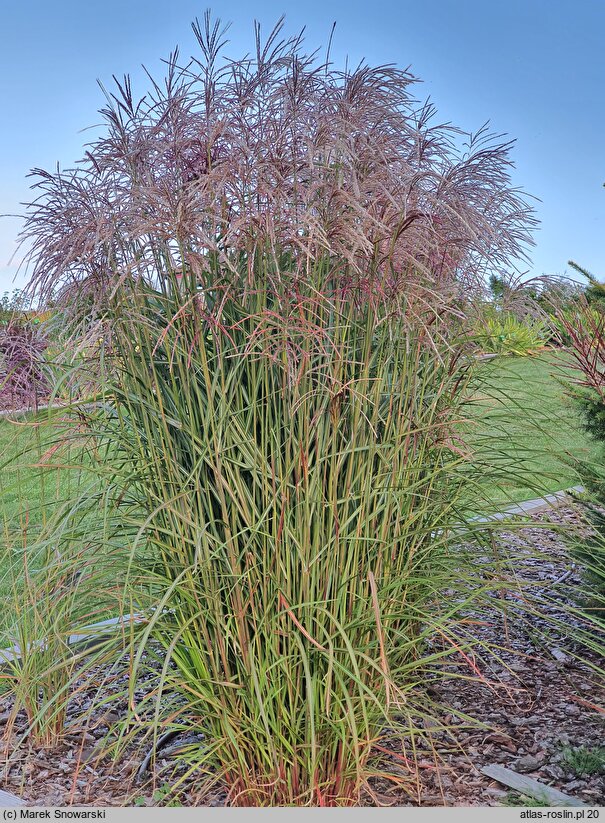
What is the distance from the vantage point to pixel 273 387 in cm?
188

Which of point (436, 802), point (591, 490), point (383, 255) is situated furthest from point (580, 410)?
point (436, 802)

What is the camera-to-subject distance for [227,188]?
177 centimetres

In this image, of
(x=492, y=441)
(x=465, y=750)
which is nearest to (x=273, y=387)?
(x=492, y=441)

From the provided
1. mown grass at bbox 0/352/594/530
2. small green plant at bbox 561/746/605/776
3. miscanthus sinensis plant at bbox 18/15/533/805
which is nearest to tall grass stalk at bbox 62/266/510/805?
miscanthus sinensis plant at bbox 18/15/533/805

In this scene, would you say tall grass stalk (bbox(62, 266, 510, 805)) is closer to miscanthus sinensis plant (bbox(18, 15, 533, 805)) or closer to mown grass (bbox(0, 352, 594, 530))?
miscanthus sinensis plant (bbox(18, 15, 533, 805))

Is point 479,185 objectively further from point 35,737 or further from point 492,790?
point 35,737

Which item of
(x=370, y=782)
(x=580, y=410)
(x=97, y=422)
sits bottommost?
(x=370, y=782)

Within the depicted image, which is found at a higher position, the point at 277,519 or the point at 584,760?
the point at 277,519

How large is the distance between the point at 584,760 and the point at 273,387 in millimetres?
1478

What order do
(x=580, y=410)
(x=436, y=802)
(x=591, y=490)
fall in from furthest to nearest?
(x=580, y=410), (x=591, y=490), (x=436, y=802)

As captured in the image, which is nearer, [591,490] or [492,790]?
[492,790]

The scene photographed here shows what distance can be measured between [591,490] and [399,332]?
1.36 meters

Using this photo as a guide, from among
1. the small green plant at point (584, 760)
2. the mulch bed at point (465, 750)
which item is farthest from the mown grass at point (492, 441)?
the small green plant at point (584, 760)

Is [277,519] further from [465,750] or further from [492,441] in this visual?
[465,750]
